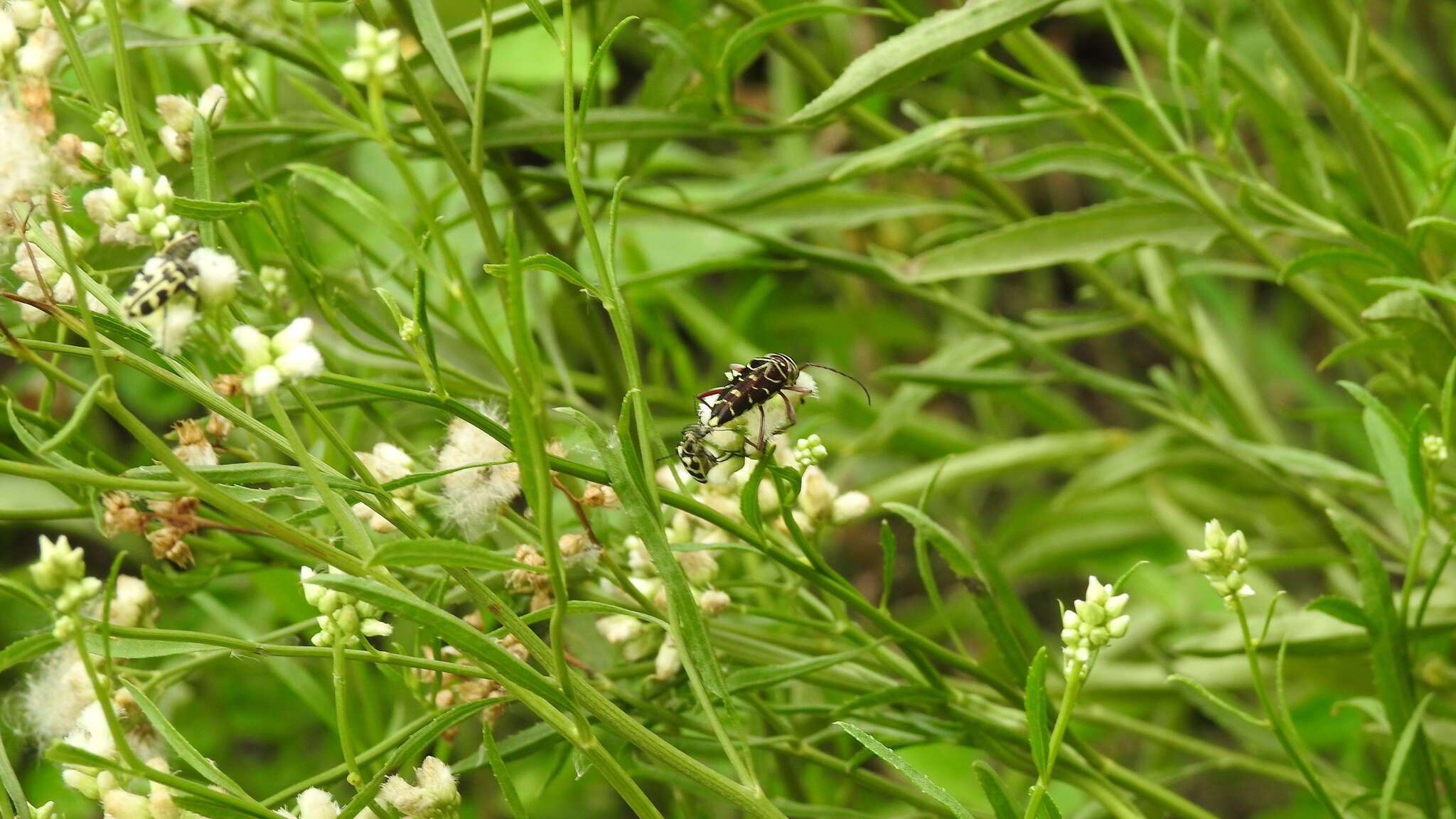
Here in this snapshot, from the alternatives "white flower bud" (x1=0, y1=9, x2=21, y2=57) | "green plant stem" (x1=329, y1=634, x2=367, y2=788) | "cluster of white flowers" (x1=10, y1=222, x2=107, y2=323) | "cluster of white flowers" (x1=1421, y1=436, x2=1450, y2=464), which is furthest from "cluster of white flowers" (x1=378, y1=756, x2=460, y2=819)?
"cluster of white flowers" (x1=1421, y1=436, x2=1450, y2=464)

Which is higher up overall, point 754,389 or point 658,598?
point 754,389

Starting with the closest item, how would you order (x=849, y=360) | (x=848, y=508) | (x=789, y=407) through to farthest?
1. (x=789, y=407)
2. (x=848, y=508)
3. (x=849, y=360)

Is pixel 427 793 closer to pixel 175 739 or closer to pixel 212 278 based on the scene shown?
pixel 175 739

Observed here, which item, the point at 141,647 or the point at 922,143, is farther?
the point at 922,143

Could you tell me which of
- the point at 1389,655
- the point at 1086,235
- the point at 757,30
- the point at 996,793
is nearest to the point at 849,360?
the point at 1086,235

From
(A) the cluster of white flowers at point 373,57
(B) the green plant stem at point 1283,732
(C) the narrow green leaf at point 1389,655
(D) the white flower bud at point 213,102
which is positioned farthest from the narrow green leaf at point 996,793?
(D) the white flower bud at point 213,102

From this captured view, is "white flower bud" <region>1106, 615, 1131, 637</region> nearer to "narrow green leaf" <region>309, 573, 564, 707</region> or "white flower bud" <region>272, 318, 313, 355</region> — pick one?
"narrow green leaf" <region>309, 573, 564, 707</region>

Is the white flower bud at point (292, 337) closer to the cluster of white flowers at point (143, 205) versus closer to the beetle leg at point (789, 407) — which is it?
the cluster of white flowers at point (143, 205)
